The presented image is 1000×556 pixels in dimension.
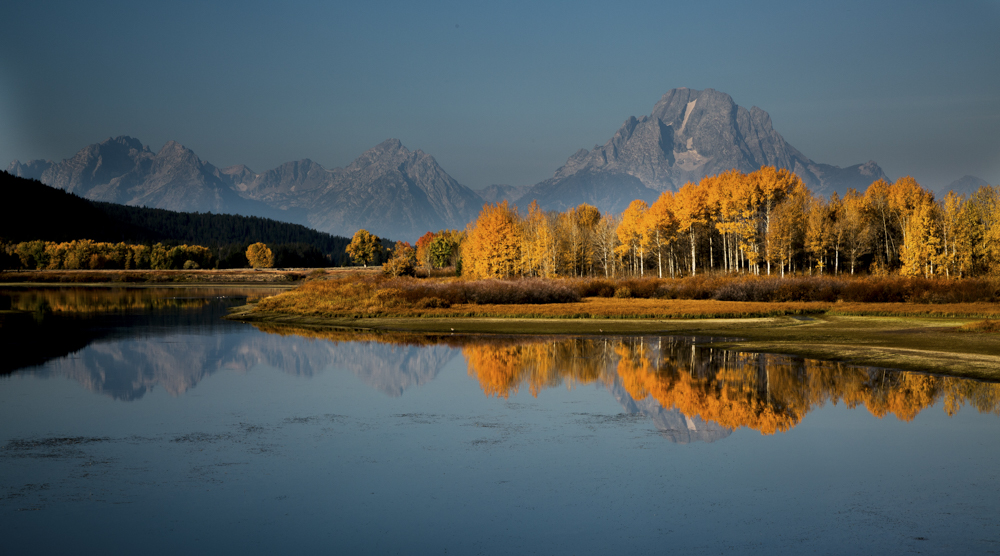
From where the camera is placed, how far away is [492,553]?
7.61 metres

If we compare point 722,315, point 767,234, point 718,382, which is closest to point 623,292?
point 722,315

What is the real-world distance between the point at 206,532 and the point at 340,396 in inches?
353

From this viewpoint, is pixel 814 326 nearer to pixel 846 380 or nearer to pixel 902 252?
pixel 846 380

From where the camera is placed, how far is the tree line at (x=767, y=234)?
6519 centimetres

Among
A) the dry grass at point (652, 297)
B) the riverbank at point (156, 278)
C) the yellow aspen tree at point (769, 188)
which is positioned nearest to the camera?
the dry grass at point (652, 297)

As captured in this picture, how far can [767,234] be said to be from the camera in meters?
72.7

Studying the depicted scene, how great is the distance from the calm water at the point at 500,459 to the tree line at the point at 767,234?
177ft

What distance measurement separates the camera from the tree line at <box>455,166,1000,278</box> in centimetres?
6519

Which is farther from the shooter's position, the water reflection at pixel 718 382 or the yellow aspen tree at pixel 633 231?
the yellow aspen tree at pixel 633 231

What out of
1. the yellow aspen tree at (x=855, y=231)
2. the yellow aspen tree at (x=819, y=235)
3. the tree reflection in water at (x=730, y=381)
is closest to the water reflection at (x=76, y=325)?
the tree reflection in water at (x=730, y=381)

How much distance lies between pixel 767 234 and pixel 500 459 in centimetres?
6873

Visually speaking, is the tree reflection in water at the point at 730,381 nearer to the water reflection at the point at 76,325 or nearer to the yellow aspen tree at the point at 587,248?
the water reflection at the point at 76,325

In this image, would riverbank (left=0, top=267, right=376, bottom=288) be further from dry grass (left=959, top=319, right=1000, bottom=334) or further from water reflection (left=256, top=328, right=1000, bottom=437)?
dry grass (left=959, top=319, right=1000, bottom=334)

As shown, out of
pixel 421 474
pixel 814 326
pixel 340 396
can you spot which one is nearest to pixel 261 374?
pixel 340 396
